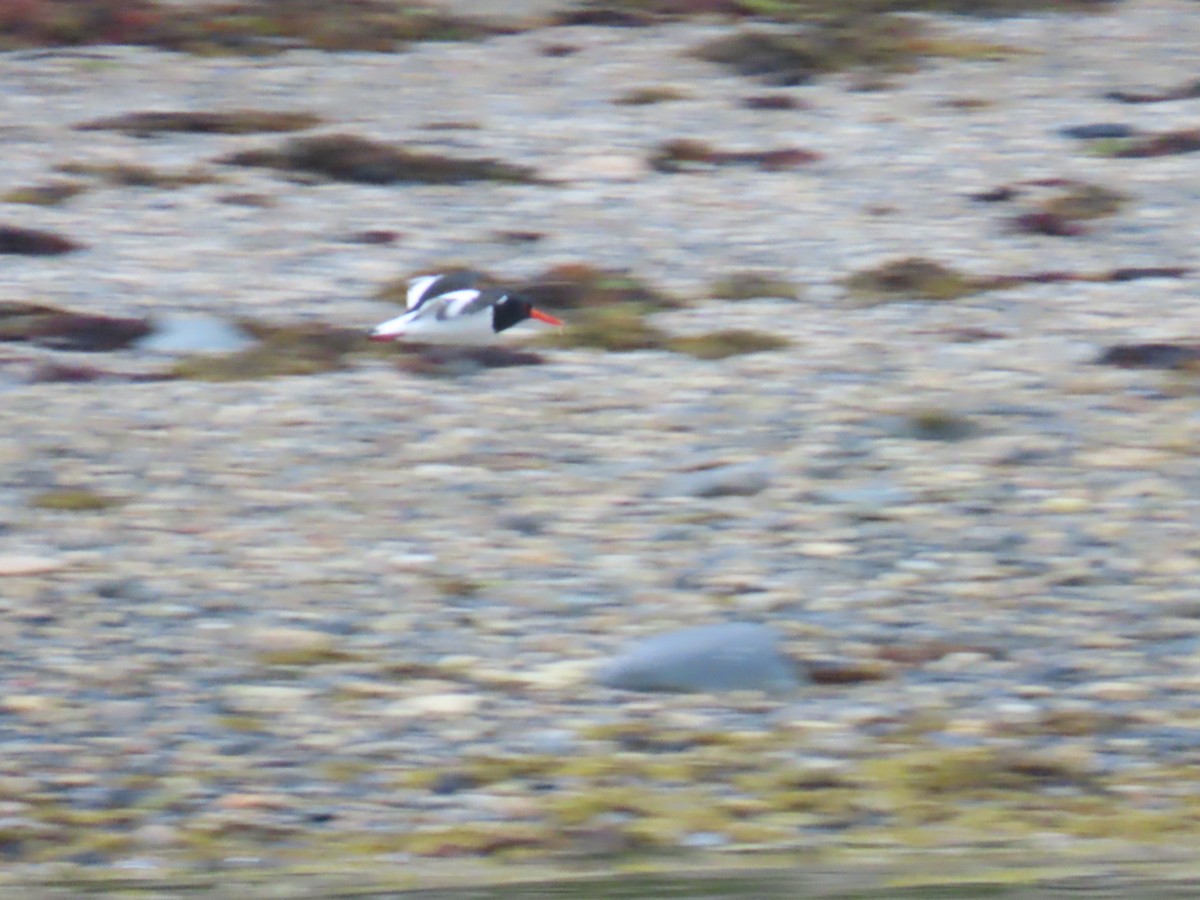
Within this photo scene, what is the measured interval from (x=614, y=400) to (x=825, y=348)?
1149mm

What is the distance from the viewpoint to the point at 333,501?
8.65m

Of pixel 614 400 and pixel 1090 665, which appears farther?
pixel 614 400

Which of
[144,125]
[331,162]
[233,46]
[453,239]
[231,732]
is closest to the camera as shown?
[231,732]

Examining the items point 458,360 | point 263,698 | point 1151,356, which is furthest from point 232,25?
point 263,698

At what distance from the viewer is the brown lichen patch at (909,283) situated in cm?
1134

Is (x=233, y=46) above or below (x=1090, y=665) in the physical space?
above

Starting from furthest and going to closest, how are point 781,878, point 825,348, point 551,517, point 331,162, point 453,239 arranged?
point 331,162 → point 453,239 → point 825,348 → point 551,517 → point 781,878

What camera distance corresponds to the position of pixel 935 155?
1433cm

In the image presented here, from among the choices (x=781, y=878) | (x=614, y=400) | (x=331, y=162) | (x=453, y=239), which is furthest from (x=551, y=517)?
(x=331, y=162)

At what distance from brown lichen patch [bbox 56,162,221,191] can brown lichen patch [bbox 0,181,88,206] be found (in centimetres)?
19

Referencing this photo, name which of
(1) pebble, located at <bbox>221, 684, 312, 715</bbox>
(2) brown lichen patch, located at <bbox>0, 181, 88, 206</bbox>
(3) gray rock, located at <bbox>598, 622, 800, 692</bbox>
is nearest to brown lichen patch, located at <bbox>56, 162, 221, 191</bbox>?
(2) brown lichen patch, located at <bbox>0, 181, 88, 206</bbox>

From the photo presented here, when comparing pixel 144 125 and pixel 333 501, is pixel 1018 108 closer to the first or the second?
pixel 144 125

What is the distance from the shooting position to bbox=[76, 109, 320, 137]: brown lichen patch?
15.0m

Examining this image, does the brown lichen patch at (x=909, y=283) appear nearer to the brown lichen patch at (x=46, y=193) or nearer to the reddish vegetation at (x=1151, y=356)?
the reddish vegetation at (x=1151, y=356)
